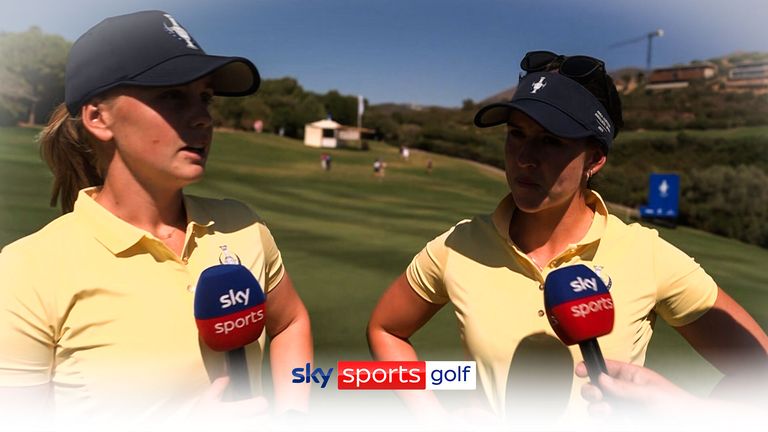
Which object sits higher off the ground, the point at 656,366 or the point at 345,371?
the point at 345,371

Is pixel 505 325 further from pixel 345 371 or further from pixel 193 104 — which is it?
pixel 193 104

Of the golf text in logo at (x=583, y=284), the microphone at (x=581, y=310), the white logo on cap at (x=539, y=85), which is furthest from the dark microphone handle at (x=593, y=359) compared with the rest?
the white logo on cap at (x=539, y=85)

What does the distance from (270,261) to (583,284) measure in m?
0.97

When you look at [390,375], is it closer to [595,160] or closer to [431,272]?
[431,272]

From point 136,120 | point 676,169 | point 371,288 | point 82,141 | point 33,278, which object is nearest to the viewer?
point 33,278

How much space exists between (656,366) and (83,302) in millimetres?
3374

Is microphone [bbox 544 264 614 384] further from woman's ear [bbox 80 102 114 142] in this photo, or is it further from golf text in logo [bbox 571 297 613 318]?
woman's ear [bbox 80 102 114 142]

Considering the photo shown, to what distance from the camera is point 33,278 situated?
5.51 ft

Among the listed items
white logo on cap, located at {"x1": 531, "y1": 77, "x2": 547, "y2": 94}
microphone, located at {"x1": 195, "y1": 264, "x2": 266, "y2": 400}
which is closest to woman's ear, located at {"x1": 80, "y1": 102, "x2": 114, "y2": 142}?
microphone, located at {"x1": 195, "y1": 264, "x2": 266, "y2": 400}

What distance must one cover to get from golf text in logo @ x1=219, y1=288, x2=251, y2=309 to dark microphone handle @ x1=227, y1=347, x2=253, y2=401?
0.12 meters

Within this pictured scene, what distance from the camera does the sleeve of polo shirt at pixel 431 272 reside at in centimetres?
229

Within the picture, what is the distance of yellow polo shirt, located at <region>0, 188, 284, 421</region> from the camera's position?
5.49 ft

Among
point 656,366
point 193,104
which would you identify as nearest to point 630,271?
point 193,104

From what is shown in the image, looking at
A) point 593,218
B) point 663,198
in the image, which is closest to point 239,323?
point 593,218
